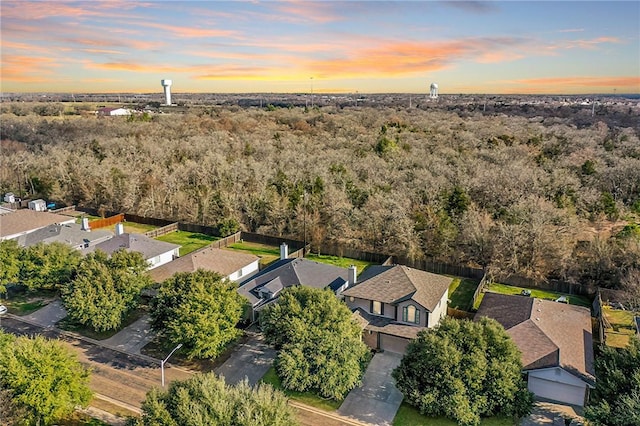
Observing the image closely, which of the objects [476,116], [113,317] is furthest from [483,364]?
[476,116]

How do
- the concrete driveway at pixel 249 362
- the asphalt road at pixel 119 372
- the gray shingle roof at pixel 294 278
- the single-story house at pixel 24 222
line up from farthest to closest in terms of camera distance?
the single-story house at pixel 24 222, the gray shingle roof at pixel 294 278, the concrete driveway at pixel 249 362, the asphalt road at pixel 119 372

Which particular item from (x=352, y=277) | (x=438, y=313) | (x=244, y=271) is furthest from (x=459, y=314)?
(x=244, y=271)

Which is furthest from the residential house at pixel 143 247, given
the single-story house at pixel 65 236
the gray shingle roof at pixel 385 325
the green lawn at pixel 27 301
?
the gray shingle roof at pixel 385 325

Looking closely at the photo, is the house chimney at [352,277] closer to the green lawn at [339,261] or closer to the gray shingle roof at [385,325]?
the gray shingle roof at [385,325]

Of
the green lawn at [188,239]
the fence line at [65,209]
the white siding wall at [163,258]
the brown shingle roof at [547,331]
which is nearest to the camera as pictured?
the brown shingle roof at [547,331]

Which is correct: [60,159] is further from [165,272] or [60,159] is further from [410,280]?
[410,280]

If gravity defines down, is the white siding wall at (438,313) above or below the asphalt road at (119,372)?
above

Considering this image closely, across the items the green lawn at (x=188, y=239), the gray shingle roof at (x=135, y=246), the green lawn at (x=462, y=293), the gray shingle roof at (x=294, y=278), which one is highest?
the gray shingle roof at (x=135, y=246)
